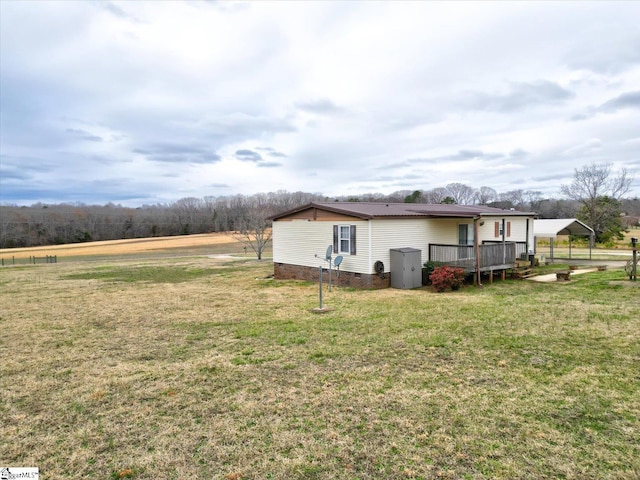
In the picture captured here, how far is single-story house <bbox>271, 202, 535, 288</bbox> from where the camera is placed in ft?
50.3

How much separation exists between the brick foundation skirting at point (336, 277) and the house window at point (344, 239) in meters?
0.85

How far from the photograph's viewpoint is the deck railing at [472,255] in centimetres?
1568

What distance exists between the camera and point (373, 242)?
15211 millimetres

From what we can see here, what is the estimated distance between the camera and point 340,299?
13.1 metres

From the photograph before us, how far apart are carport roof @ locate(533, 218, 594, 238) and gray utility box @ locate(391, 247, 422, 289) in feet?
34.1

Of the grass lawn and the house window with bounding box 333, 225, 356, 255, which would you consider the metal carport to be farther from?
the house window with bounding box 333, 225, 356, 255

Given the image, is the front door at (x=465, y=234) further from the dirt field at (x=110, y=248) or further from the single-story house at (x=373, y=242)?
the dirt field at (x=110, y=248)

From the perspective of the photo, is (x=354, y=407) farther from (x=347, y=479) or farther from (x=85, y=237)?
(x=85, y=237)

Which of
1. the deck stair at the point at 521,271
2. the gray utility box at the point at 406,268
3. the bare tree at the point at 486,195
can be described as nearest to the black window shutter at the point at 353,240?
the gray utility box at the point at 406,268

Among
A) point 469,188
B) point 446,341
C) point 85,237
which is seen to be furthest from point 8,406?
point 469,188

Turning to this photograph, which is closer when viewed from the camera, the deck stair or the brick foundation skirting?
the brick foundation skirting

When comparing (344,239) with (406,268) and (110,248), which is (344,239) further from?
(110,248)

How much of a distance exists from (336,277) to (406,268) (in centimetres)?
277

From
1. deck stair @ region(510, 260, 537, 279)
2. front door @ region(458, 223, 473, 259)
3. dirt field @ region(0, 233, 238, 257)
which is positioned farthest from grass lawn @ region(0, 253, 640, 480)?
dirt field @ region(0, 233, 238, 257)
